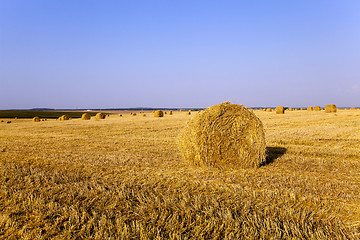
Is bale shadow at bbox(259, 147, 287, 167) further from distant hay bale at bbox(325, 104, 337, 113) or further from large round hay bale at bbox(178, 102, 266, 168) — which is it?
distant hay bale at bbox(325, 104, 337, 113)

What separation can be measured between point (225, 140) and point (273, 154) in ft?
9.35

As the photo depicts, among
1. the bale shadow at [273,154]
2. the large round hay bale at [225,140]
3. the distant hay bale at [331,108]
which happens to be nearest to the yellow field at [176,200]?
the bale shadow at [273,154]

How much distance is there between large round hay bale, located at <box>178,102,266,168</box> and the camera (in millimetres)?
8023

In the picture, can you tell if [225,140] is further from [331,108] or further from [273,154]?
[331,108]

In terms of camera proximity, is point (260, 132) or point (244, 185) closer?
point (244, 185)

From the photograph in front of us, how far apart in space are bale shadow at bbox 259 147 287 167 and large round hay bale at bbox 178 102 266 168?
1.65 ft

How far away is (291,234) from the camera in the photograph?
354 cm

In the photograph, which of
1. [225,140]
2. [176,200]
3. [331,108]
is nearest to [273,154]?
[225,140]

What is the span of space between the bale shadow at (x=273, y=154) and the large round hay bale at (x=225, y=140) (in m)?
0.50

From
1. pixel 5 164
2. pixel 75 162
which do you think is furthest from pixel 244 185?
pixel 5 164

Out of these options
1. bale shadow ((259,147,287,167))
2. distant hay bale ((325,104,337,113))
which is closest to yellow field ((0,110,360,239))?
bale shadow ((259,147,287,167))

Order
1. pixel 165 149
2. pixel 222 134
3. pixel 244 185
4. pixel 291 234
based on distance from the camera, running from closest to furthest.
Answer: pixel 291 234 → pixel 244 185 → pixel 222 134 → pixel 165 149

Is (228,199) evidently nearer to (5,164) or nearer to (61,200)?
(61,200)

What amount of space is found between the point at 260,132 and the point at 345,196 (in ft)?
11.1
